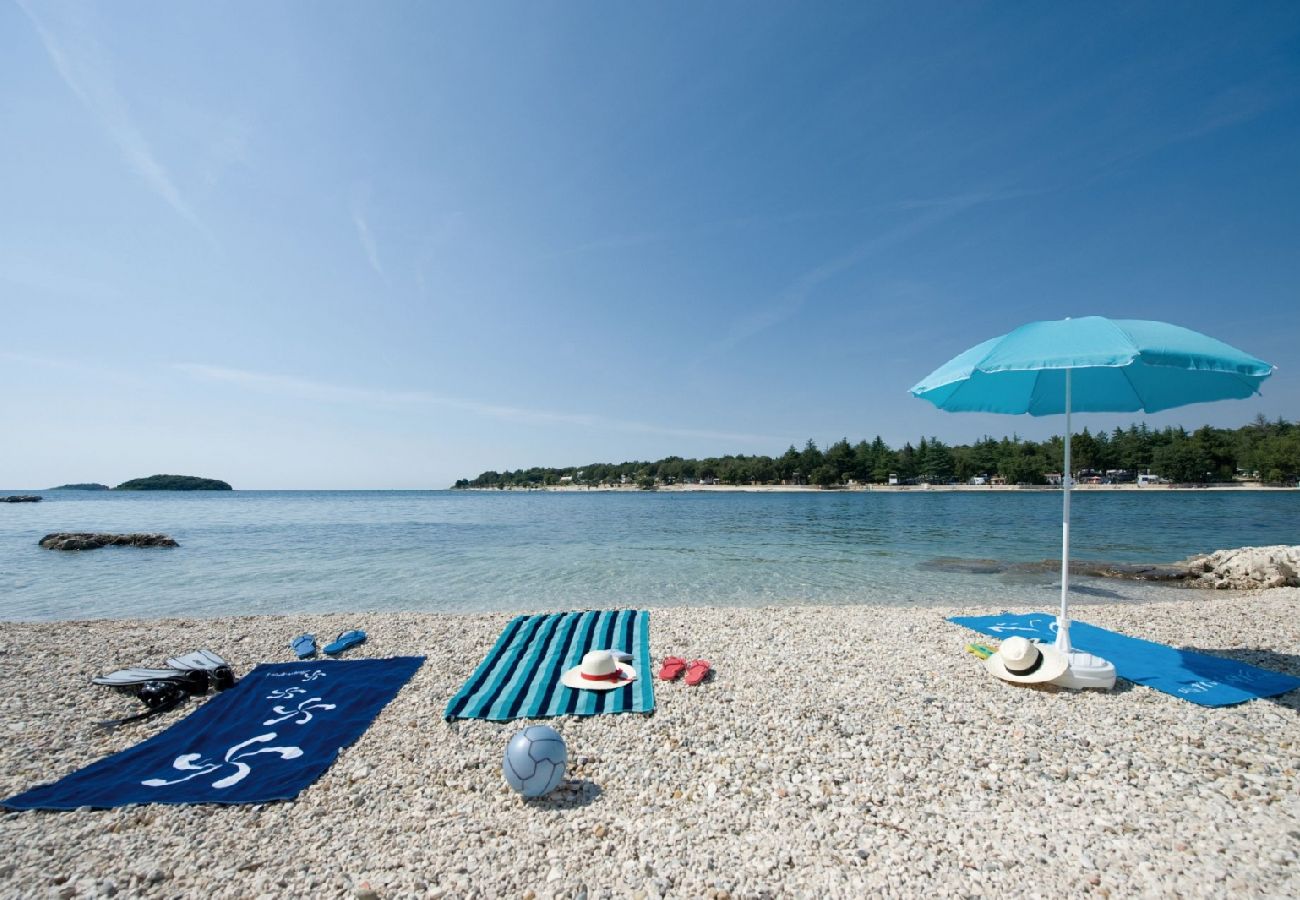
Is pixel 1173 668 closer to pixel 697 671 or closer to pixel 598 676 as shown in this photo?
pixel 697 671

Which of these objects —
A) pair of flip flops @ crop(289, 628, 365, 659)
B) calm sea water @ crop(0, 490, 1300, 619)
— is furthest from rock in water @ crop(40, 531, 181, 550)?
pair of flip flops @ crop(289, 628, 365, 659)

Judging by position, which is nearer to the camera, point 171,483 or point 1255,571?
point 1255,571

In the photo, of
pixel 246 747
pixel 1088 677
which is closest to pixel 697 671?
pixel 1088 677

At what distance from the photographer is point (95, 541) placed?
21656mm

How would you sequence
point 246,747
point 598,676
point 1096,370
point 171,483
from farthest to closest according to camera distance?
point 171,483
point 1096,370
point 598,676
point 246,747

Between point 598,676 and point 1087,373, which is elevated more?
point 1087,373

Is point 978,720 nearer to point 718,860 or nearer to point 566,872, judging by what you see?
point 718,860

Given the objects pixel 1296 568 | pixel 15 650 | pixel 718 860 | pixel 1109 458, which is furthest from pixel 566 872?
pixel 1109 458

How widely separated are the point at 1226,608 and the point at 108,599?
22.4 metres

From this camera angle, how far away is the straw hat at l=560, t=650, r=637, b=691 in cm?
511

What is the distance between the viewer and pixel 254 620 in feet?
28.6

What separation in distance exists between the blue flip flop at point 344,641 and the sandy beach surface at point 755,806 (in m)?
1.87

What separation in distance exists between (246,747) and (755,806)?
409 cm

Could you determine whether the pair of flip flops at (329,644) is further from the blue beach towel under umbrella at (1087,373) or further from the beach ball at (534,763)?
the blue beach towel under umbrella at (1087,373)
